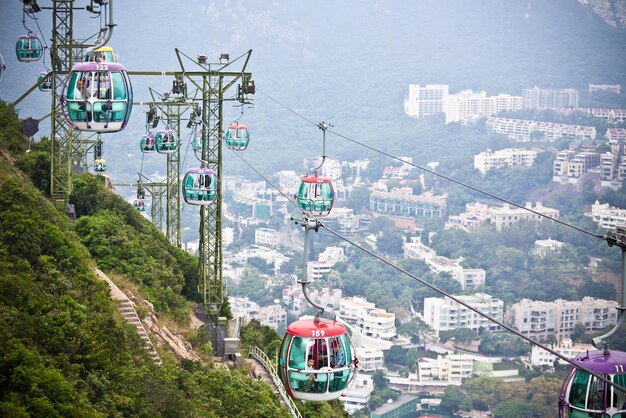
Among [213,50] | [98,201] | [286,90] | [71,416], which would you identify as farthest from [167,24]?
[71,416]

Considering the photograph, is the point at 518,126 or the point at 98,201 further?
the point at 518,126

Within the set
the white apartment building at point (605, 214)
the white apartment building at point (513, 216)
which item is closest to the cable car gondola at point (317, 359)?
the white apartment building at point (605, 214)

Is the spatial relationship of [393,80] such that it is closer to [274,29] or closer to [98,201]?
[274,29]

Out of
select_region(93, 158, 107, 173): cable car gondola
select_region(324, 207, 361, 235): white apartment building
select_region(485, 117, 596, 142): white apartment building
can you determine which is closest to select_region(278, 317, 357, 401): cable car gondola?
select_region(93, 158, 107, 173): cable car gondola

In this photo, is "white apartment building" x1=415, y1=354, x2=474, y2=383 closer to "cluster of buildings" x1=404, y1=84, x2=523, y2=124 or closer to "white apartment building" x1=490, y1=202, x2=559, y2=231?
"white apartment building" x1=490, y1=202, x2=559, y2=231

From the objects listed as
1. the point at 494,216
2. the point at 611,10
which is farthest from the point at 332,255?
the point at 611,10

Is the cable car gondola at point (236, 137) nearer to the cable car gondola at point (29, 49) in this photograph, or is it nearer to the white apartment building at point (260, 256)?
the cable car gondola at point (29, 49)
